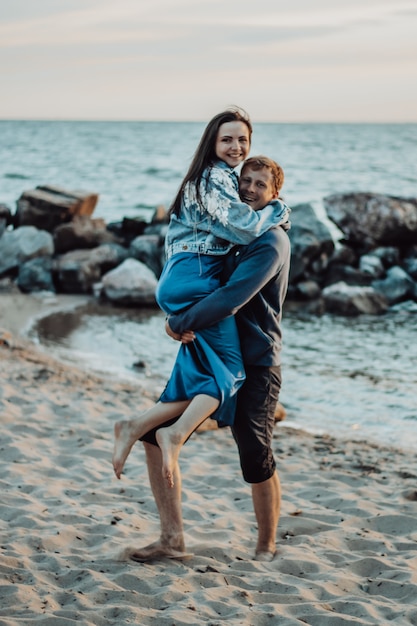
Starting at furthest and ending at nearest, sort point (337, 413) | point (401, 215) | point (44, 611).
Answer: point (401, 215) < point (337, 413) < point (44, 611)

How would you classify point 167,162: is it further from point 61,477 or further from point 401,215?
point 61,477

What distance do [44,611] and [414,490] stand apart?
3.12 metres

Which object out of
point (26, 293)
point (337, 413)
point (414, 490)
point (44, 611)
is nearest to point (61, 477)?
point (44, 611)

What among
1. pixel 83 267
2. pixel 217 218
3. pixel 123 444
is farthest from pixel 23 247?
pixel 217 218

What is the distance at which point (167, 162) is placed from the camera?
50.8 metres

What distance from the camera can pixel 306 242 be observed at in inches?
603

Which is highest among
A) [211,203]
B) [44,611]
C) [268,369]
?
[211,203]

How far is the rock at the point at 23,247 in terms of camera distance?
1507 centimetres

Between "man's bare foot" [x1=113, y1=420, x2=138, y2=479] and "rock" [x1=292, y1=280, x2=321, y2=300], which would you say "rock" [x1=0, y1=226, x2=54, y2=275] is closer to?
"rock" [x1=292, y1=280, x2=321, y2=300]

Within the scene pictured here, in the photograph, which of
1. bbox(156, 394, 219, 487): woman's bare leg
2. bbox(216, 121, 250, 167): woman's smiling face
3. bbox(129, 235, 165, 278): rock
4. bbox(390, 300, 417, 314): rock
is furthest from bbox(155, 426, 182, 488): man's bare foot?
bbox(129, 235, 165, 278): rock

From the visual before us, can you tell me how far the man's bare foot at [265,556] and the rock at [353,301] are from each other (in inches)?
358

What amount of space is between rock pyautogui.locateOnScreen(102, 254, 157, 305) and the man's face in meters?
9.50

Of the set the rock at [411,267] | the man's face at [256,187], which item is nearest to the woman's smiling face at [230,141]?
the man's face at [256,187]

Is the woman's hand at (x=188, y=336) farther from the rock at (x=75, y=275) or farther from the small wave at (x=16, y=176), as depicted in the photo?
the small wave at (x=16, y=176)
